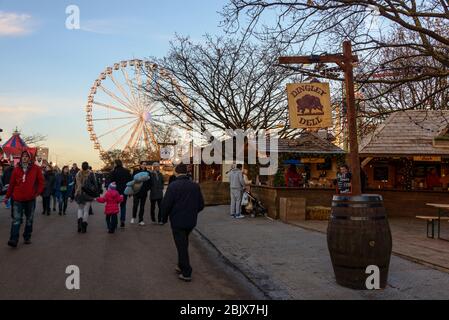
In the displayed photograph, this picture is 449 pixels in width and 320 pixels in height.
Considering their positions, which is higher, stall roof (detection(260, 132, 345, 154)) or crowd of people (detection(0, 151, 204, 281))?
stall roof (detection(260, 132, 345, 154))

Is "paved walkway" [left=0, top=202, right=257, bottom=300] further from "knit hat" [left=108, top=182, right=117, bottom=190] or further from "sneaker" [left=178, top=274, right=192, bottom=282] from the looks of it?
"knit hat" [left=108, top=182, right=117, bottom=190]

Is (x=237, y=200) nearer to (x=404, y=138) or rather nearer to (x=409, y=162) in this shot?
(x=404, y=138)

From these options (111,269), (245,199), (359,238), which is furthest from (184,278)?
(245,199)

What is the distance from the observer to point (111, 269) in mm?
7000

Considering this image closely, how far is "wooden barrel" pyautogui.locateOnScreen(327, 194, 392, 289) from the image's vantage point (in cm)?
565

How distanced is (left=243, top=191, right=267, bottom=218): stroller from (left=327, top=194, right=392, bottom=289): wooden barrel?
9.69m

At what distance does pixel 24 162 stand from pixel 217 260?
4349mm

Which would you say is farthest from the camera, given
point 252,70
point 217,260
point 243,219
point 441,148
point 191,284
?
point 252,70

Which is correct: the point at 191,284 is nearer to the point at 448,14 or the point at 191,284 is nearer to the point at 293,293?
the point at 293,293

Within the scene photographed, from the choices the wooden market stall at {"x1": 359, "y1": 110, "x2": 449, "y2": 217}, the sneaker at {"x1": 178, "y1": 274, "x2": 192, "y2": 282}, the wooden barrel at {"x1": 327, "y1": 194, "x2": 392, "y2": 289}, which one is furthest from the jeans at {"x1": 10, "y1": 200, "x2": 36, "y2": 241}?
the wooden market stall at {"x1": 359, "y1": 110, "x2": 449, "y2": 217}

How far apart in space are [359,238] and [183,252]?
244 cm

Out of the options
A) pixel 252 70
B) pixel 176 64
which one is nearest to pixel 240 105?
pixel 252 70

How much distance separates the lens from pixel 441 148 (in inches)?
691

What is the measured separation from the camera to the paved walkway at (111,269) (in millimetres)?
5684
